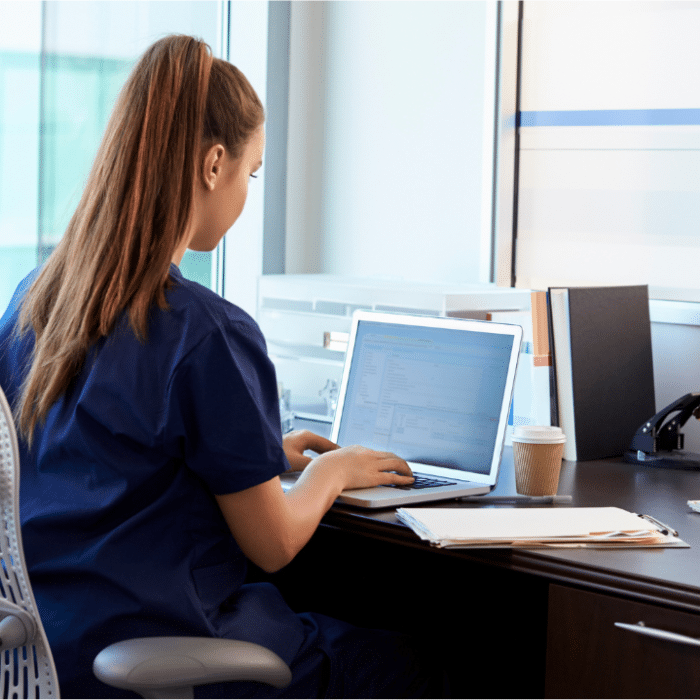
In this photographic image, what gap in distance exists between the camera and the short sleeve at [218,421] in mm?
1024

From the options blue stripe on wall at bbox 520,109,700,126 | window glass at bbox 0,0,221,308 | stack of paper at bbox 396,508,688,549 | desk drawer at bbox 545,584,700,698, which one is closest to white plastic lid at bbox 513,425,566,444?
stack of paper at bbox 396,508,688,549

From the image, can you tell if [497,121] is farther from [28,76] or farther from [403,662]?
[403,662]

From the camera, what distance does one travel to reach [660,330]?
1830mm

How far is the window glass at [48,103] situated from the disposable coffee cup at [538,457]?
3.64ft

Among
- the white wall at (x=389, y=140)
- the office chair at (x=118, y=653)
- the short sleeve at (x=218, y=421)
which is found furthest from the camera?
the white wall at (x=389, y=140)

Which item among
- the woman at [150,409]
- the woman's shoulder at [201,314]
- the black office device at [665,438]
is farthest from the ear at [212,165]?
the black office device at [665,438]

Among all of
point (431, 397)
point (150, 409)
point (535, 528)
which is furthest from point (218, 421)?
point (431, 397)

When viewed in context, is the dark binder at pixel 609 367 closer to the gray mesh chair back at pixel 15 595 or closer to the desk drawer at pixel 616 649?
the desk drawer at pixel 616 649

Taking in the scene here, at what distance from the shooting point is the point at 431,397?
149 cm

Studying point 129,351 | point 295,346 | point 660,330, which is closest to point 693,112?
point 660,330

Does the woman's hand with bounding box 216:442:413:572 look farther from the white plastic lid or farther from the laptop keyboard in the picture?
the white plastic lid

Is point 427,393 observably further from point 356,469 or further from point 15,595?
point 15,595

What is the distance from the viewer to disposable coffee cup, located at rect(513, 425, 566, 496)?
4.38 feet

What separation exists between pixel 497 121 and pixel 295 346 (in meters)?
0.66
